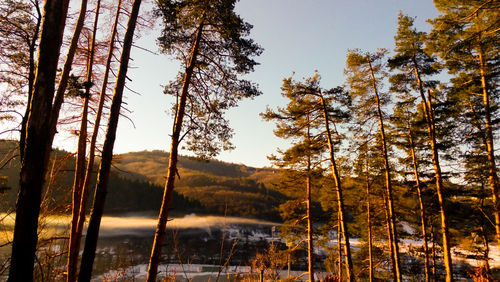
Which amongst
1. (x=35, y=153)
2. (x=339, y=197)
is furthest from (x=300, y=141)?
(x=35, y=153)

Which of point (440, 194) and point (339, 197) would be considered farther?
point (440, 194)

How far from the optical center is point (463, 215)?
15.8m

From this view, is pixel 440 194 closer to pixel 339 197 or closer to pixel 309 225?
pixel 339 197

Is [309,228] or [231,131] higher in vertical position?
[231,131]

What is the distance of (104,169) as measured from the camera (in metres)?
4.91

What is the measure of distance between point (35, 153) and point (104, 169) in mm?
1767

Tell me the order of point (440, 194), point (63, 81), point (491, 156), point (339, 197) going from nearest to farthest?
point (63, 81) < point (339, 197) < point (440, 194) < point (491, 156)

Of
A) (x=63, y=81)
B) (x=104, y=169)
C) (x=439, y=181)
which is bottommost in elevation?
(x=104, y=169)

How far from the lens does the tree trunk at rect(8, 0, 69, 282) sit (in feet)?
9.86

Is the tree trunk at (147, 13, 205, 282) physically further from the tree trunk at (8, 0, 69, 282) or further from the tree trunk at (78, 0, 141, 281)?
the tree trunk at (8, 0, 69, 282)

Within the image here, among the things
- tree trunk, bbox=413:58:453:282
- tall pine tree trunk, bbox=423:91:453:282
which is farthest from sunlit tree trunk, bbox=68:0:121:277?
tall pine tree trunk, bbox=423:91:453:282

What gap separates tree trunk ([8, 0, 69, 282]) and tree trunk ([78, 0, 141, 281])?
4.68 ft

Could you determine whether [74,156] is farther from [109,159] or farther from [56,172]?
[109,159]

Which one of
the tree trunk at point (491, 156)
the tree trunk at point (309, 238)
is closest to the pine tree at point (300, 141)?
the tree trunk at point (309, 238)
